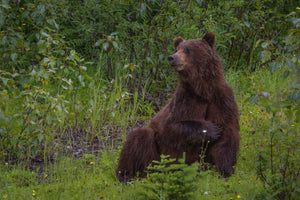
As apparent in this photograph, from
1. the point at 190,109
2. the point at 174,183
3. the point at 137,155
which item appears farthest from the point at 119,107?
the point at 174,183

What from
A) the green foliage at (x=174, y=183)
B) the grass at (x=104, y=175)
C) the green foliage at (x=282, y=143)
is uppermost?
the green foliage at (x=282, y=143)

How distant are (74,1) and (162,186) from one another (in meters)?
5.39

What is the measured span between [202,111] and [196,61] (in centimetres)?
55

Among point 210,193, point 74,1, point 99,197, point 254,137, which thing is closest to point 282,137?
point 254,137

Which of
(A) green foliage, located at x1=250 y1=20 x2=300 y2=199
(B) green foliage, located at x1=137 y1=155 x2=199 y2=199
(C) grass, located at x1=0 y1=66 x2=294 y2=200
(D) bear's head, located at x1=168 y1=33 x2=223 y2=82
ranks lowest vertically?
(C) grass, located at x1=0 y1=66 x2=294 y2=200

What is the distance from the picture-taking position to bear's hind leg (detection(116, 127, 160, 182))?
505cm

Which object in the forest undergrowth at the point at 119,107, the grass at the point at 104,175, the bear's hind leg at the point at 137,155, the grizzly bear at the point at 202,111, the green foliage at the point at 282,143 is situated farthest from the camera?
the bear's hind leg at the point at 137,155

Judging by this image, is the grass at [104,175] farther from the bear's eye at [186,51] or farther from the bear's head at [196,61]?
the bear's eye at [186,51]

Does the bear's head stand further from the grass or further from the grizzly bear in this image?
the grass

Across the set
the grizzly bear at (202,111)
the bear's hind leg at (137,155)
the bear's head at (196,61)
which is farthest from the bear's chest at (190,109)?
the bear's hind leg at (137,155)

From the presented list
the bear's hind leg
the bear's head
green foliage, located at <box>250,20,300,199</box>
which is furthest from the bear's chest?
green foliage, located at <box>250,20,300,199</box>

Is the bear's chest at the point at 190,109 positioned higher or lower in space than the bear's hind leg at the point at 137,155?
higher

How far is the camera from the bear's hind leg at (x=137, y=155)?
5.05 metres

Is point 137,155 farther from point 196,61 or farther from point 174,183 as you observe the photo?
point 174,183
